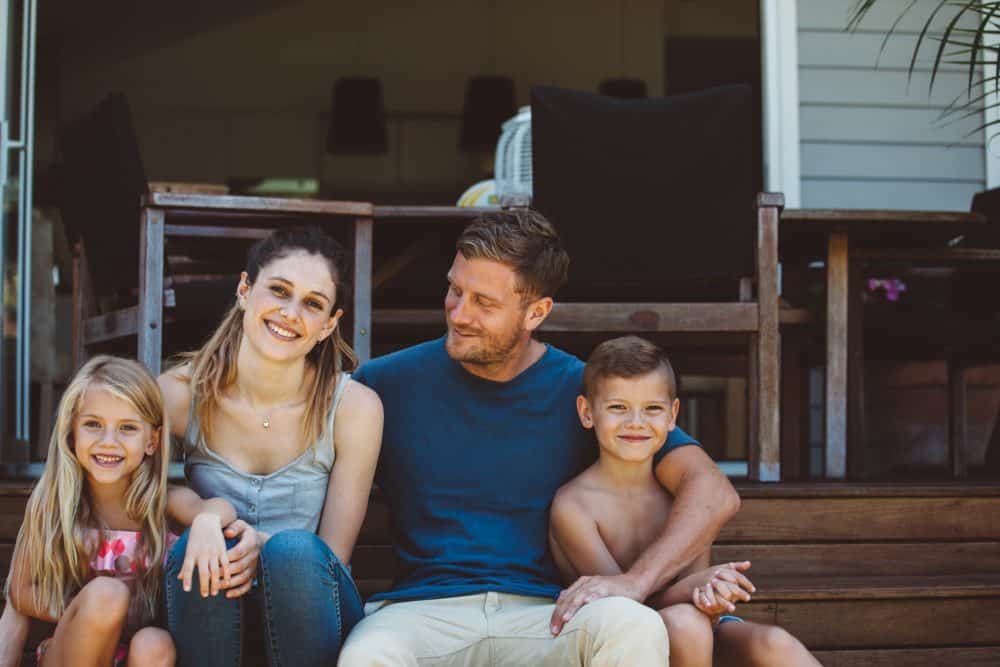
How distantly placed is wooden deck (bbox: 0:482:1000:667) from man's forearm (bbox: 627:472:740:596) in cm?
46

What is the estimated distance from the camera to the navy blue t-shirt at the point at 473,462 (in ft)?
7.00

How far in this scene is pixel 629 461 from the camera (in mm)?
2170

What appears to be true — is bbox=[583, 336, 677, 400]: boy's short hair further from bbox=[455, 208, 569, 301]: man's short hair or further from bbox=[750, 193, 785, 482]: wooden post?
bbox=[750, 193, 785, 482]: wooden post

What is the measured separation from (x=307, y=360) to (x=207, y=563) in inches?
22.0

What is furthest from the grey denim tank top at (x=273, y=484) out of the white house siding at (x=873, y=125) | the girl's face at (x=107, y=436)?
the white house siding at (x=873, y=125)

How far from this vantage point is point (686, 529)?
2078mm

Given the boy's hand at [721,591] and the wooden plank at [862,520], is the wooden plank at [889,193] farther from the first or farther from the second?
the boy's hand at [721,591]

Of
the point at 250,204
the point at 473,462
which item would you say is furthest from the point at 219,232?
the point at 473,462

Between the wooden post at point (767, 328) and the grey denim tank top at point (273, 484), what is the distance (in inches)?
55.5

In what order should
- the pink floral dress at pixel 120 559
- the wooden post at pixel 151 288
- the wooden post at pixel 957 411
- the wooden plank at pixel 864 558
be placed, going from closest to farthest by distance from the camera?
1. the pink floral dress at pixel 120 559
2. the wooden plank at pixel 864 558
3. the wooden post at pixel 151 288
4. the wooden post at pixel 957 411

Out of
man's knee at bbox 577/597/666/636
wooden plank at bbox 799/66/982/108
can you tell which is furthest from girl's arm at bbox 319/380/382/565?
wooden plank at bbox 799/66/982/108

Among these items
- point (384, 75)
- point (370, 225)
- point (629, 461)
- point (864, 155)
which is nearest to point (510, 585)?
point (629, 461)

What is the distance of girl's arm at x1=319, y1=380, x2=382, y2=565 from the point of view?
81.8 inches

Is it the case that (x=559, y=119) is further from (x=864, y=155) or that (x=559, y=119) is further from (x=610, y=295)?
(x=864, y=155)
